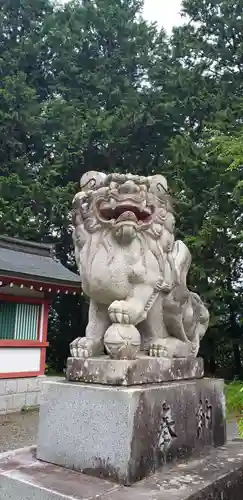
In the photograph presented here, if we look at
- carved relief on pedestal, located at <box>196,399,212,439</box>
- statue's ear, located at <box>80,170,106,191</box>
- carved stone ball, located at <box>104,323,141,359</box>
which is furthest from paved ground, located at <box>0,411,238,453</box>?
statue's ear, located at <box>80,170,106,191</box>

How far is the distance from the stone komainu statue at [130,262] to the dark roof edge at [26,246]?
855 cm

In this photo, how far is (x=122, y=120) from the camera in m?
15.2

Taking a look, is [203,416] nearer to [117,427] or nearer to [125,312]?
[117,427]

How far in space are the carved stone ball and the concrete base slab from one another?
0.61 m

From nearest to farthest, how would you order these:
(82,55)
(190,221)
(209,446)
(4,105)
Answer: (209,446) < (190,221) < (4,105) < (82,55)

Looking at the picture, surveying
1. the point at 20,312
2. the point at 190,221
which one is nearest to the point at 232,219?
the point at 190,221

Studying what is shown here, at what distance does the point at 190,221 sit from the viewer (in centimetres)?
1215


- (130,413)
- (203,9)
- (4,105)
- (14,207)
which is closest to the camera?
(130,413)

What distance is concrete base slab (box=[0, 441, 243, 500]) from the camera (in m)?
2.08

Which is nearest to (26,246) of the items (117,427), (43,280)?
(43,280)

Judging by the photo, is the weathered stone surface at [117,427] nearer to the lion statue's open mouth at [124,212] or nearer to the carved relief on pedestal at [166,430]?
the carved relief on pedestal at [166,430]

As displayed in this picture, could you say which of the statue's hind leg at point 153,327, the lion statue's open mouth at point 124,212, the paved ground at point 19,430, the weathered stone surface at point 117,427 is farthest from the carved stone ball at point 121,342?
the paved ground at point 19,430

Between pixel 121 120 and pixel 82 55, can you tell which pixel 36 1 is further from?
pixel 121 120

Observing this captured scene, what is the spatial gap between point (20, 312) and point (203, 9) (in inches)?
475
